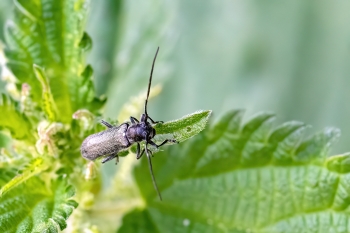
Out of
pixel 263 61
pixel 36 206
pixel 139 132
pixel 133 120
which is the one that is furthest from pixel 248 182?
pixel 263 61

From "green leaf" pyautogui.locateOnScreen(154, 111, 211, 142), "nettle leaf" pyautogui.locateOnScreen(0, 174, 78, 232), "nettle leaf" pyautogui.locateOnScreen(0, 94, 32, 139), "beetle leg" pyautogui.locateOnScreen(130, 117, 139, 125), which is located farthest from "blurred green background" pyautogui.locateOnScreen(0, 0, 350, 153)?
"green leaf" pyautogui.locateOnScreen(154, 111, 211, 142)

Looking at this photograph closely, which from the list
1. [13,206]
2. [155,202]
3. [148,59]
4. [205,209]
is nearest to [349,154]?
[205,209]

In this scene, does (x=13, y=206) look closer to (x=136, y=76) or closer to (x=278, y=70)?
(x=136, y=76)

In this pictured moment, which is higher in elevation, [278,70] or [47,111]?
[278,70]

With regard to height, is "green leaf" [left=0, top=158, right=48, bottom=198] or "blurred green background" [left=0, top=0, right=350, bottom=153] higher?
"blurred green background" [left=0, top=0, right=350, bottom=153]

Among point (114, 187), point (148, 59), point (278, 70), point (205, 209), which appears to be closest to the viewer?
point (205, 209)

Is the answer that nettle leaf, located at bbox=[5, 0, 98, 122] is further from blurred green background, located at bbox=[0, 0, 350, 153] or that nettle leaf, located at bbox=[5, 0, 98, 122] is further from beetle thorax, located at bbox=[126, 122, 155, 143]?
blurred green background, located at bbox=[0, 0, 350, 153]
